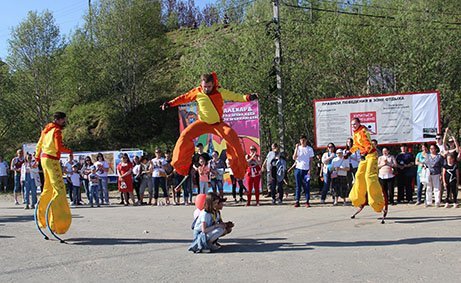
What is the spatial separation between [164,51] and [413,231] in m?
31.3

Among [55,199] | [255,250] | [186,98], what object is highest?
[186,98]

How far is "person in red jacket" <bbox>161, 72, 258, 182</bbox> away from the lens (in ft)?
32.1

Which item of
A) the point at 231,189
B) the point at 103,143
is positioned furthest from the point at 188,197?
the point at 103,143

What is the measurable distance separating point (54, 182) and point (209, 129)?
324 centimetres

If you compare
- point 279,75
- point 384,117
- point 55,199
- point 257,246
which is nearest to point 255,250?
point 257,246

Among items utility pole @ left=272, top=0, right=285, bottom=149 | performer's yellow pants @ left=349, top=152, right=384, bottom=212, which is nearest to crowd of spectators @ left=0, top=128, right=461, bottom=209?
utility pole @ left=272, top=0, right=285, bottom=149

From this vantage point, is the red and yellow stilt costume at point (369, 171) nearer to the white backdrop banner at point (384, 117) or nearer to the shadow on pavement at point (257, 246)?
the shadow on pavement at point (257, 246)

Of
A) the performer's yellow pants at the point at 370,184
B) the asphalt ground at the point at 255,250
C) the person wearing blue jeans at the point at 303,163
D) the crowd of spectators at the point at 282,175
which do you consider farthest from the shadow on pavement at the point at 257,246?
the crowd of spectators at the point at 282,175

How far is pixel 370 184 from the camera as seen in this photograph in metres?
10.9

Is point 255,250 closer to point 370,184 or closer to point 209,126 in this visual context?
point 209,126

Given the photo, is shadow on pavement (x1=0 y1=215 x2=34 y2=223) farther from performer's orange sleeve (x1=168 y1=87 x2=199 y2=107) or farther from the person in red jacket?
performer's orange sleeve (x1=168 y1=87 x2=199 y2=107)

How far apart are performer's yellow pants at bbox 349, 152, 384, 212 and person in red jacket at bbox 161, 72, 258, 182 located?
2.95 m

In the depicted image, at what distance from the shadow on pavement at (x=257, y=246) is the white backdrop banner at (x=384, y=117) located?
9061 mm

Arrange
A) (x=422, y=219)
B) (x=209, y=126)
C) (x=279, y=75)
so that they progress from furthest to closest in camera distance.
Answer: (x=279, y=75) → (x=422, y=219) → (x=209, y=126)
